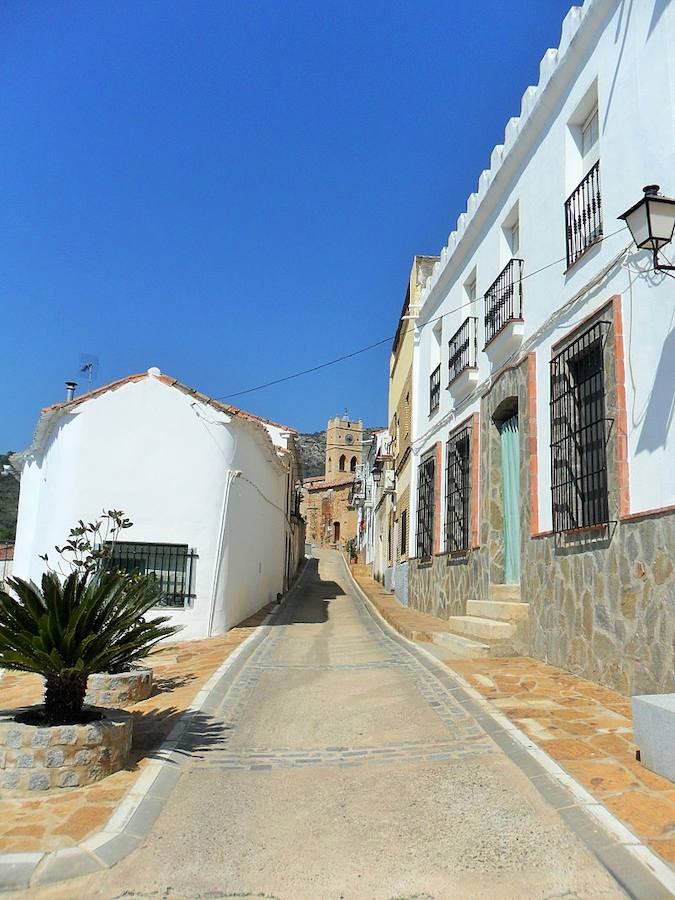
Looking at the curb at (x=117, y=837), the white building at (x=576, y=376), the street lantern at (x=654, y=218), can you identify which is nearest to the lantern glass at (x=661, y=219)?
the street lantern at (x=654, y=218)

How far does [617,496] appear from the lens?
21.2 ft

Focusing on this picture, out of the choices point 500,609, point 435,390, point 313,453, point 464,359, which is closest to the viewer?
point 500,609

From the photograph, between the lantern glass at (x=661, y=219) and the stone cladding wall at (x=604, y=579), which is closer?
the lantern glass at (x=661, y=219)

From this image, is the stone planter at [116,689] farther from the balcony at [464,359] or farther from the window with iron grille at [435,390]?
the window with iron grille at [435,390]

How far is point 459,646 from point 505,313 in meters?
4.89

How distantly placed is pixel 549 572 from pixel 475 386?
4.43m

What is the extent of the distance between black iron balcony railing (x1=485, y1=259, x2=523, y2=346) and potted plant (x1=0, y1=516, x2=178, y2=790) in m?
6.73

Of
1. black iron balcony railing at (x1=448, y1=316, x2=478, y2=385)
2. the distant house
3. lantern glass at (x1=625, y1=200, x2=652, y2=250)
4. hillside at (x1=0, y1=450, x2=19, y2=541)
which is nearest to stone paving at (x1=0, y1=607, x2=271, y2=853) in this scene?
the distant house

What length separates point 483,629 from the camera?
9062 millimetres

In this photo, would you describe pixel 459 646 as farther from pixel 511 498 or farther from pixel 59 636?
pixel 59 636

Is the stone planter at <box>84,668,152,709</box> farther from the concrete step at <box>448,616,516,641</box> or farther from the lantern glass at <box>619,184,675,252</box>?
the lantern glass at <box>619,184,675,252</box>

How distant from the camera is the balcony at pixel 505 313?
953cm

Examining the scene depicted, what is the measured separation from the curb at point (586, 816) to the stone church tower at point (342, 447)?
A: 2718 inches

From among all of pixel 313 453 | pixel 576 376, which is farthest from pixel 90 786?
pixel 313 453
